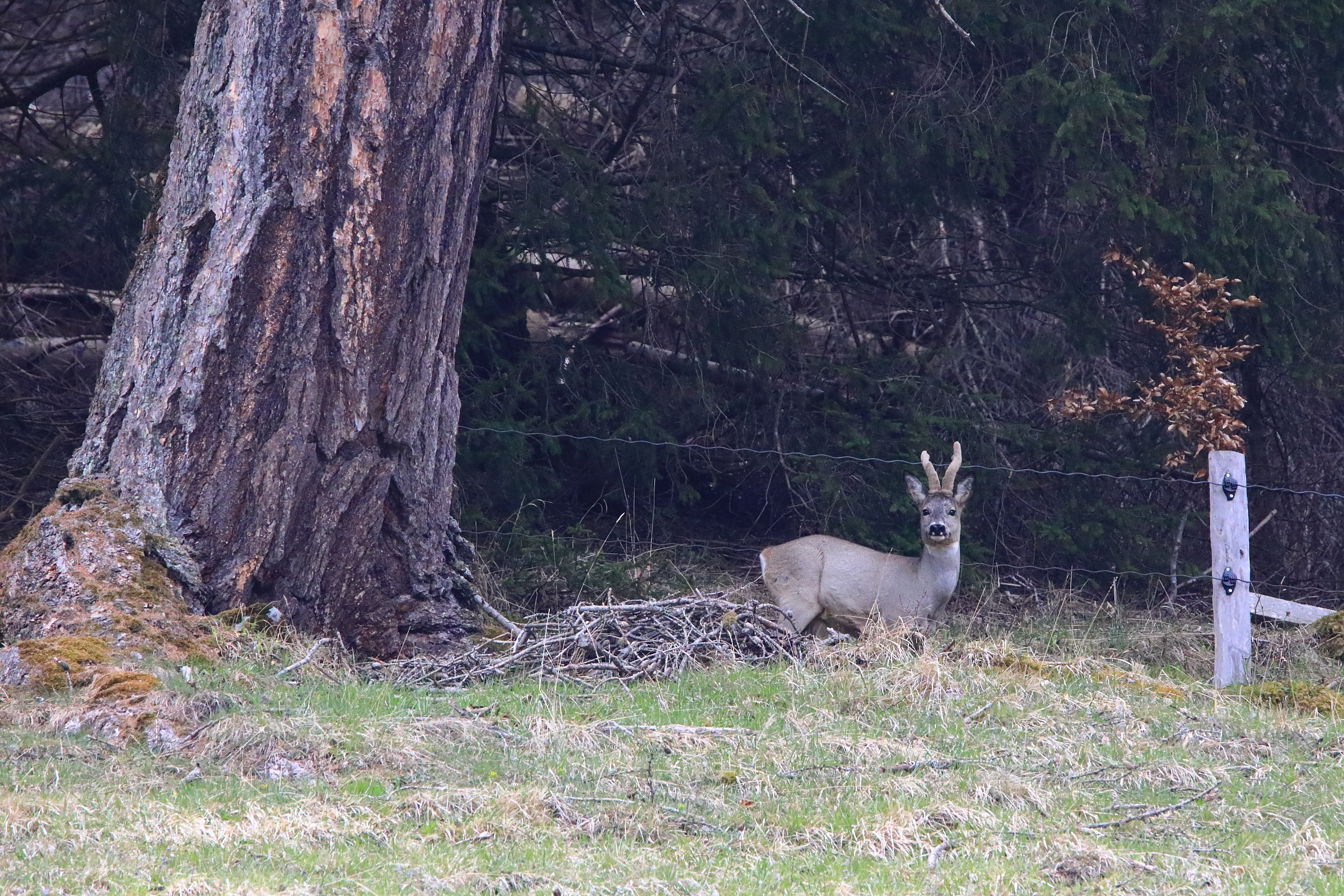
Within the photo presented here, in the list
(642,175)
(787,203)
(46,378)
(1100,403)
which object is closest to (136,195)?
(46,378)

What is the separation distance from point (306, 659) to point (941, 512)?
4.42m

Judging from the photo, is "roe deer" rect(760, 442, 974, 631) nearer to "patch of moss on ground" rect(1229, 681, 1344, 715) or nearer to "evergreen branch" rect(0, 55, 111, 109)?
"patch of moss on ground" rect(1229, 681, 1344, 715)

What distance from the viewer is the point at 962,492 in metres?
9.41

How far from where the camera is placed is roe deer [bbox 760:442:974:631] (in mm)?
9297

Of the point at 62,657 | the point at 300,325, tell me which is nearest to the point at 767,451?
the point at 300,325

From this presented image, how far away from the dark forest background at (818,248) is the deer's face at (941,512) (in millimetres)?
1393

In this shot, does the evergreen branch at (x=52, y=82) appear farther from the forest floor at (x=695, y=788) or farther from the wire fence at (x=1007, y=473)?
the forest floor at (x=695, y=788)

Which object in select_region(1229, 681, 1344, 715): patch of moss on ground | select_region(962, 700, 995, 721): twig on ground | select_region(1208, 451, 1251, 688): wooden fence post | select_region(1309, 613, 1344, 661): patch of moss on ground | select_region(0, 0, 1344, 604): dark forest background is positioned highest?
select_region(0, 0, 1344, 604): dark forest background

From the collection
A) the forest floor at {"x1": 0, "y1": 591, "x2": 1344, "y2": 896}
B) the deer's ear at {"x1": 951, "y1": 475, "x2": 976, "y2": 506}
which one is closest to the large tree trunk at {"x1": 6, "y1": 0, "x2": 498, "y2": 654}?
the forest floor at {"x1": 0, "y1": 591, "x2": 1344, "y2": 896}

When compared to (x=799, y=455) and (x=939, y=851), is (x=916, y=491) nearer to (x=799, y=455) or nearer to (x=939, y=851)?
(x=799, y=455)

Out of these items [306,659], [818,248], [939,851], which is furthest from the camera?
[818,248]

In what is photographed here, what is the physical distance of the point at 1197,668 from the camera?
830cm

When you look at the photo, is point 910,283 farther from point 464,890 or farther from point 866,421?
point 464,890

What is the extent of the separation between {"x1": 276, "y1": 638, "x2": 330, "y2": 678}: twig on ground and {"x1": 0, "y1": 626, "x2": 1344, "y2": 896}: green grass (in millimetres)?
81
